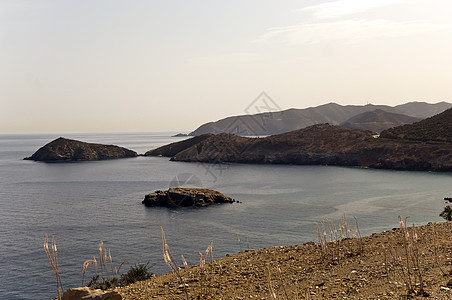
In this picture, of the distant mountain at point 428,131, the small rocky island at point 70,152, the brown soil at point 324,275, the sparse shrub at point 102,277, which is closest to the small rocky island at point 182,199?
the sparse shrub at point 102,277

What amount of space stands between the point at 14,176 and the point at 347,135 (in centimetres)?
10769

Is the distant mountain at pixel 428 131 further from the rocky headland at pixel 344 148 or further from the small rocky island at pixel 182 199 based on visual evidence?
the small rocky island at pixel 182 199

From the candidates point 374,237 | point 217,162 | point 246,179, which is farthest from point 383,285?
point 217,162

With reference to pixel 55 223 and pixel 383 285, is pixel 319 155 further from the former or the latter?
pixel 383 285

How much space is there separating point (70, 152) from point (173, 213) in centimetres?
12356

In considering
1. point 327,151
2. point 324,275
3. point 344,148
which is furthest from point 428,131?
point 324,275

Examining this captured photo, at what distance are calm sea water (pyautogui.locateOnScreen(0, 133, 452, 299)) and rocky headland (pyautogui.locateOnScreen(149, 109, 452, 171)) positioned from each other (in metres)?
11.1

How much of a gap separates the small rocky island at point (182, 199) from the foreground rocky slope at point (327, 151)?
65.7 metres

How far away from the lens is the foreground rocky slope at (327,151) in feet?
366

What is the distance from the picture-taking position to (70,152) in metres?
172

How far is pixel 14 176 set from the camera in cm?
11625

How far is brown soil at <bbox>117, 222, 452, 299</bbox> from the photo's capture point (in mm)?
11258

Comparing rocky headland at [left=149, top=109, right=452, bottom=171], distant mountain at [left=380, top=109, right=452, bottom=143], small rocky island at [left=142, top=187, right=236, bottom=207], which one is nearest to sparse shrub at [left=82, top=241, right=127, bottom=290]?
small rocky island at [left=142, top=187, right=236, bottom=207]

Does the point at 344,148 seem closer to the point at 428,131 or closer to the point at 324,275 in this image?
the point at 428,131
